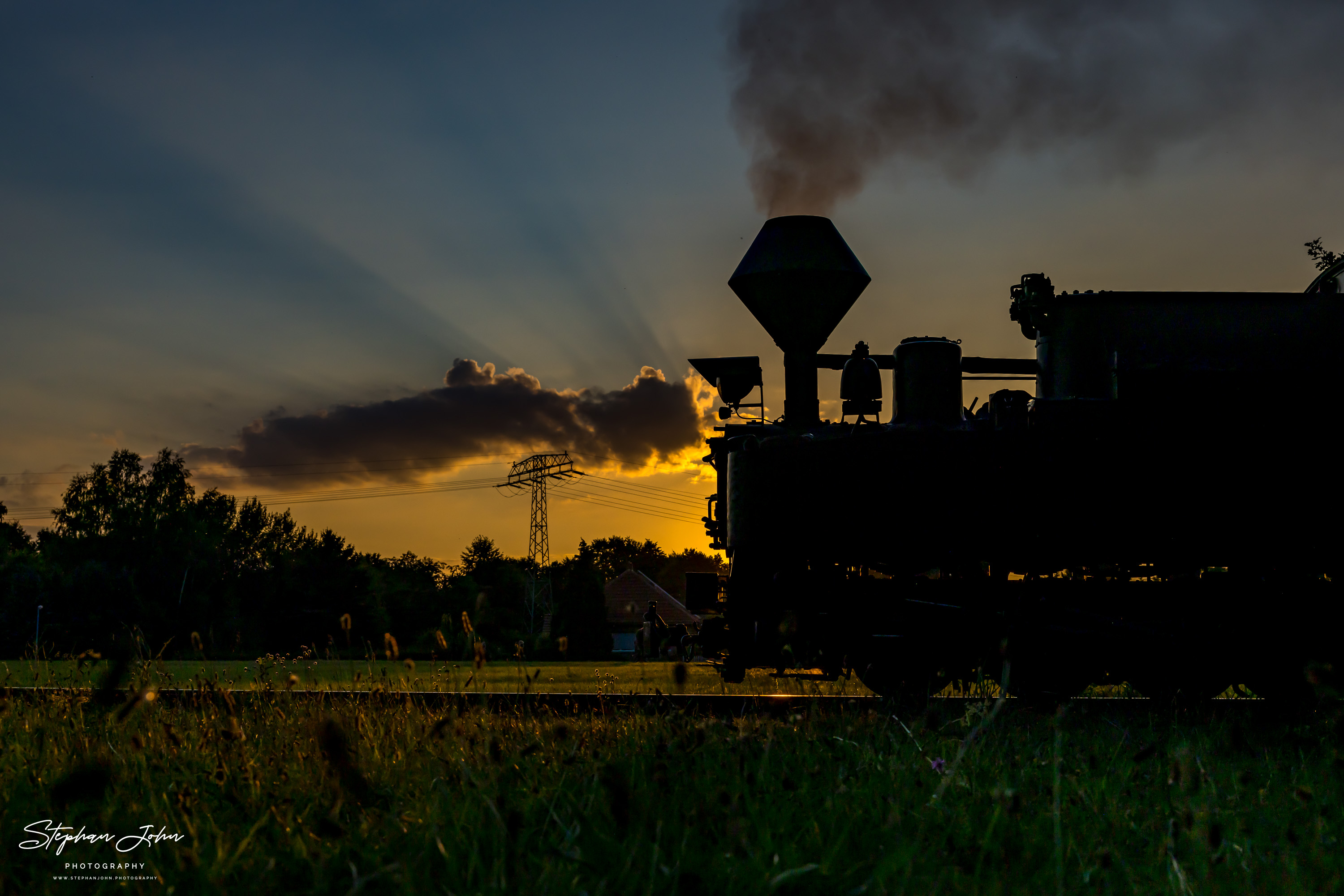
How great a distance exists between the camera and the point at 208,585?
58.6 meters

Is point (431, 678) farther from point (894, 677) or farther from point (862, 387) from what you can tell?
point (862, 387)

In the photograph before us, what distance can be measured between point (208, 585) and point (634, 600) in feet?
90.7

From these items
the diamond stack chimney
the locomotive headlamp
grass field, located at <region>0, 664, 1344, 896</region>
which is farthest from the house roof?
grass field, located at <region>0, 664, 1344, 896</region>

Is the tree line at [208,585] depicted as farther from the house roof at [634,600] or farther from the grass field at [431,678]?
the grass field at [431,678]

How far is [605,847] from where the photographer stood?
275cm

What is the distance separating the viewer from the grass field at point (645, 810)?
2605 mm

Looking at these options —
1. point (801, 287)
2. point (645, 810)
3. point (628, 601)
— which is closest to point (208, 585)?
point (628, 601)

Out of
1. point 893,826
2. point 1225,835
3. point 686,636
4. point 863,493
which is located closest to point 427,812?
point 893,826

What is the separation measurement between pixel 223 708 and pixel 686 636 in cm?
585

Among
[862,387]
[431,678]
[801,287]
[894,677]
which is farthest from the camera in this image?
[801,287]

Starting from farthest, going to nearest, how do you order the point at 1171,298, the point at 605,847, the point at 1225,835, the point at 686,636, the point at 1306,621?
the point at 686,636 → the point at 1171,298 → the point at 1306,621 → the point at 1225,835 → the point at 605,847

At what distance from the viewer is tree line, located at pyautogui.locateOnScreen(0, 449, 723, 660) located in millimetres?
39906

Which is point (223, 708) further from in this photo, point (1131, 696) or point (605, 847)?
point (1131, 696)

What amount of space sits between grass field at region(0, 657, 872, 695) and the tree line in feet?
55.2
